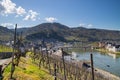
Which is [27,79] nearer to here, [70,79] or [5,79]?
[5,79]

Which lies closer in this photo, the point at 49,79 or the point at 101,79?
the point at 49,79

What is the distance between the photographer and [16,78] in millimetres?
34875

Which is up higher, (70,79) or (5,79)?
(5,79)

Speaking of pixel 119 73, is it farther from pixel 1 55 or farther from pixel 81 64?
pixel 1 55

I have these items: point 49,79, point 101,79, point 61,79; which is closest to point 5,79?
point 49,79

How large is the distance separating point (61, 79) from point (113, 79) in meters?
25.6

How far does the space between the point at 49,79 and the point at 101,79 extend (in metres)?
33.1

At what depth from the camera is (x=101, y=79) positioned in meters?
74.0

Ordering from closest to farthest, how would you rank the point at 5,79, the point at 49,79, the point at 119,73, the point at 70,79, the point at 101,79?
1. the point at 5,79
2. the point at 49,79
3. the point at 70,79
4. the point at 101,79
5. the point at 119,73

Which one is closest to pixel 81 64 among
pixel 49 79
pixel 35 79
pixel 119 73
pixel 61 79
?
pixel 119 73

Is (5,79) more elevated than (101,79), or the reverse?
(5,79)

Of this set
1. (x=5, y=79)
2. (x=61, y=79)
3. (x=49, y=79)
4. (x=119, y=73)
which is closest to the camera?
(x=5, y=79)

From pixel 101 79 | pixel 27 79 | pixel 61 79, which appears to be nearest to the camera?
pixel 27 79

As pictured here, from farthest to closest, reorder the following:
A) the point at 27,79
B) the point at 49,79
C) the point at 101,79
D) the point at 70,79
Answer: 1. the point at 101,79
2. the point at 70,79
3. the point at 49,79
4. the point at 27,79
